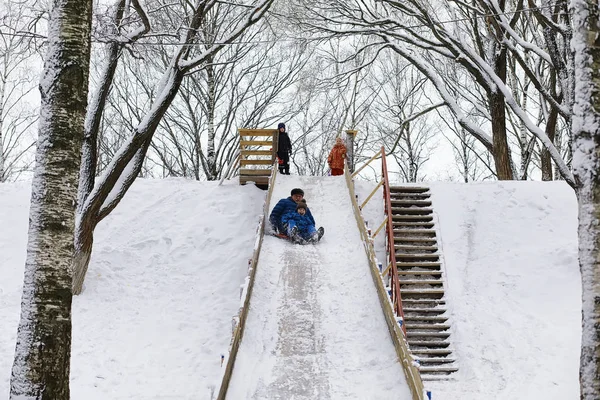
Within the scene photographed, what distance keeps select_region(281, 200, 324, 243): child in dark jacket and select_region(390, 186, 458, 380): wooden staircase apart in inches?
69.7

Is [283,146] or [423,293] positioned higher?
[283,146]

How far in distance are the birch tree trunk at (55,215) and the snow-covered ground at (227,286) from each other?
366 cm

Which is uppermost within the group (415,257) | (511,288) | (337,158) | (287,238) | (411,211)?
(337,158)

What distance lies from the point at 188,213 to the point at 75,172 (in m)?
9.58

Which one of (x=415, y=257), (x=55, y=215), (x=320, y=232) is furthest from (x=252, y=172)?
(x=55, y=215)

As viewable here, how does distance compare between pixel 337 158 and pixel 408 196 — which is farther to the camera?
pixel 337 158

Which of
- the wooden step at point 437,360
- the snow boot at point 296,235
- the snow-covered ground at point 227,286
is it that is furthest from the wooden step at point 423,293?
the snow boot at point 296,235

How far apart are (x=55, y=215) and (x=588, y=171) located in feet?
14.2

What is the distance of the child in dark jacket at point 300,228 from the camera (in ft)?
40.5

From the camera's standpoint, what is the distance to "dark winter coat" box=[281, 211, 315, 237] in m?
12.4

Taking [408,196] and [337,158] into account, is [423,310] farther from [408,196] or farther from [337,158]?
[337,158]

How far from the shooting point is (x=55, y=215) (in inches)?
206

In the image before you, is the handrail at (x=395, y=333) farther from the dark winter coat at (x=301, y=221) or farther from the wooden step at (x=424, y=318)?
the wooden step at (x=424, y=318)

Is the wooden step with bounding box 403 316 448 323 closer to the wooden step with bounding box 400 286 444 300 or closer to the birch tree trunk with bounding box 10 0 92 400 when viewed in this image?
the wooden step with bounding box 400 286 444 300
